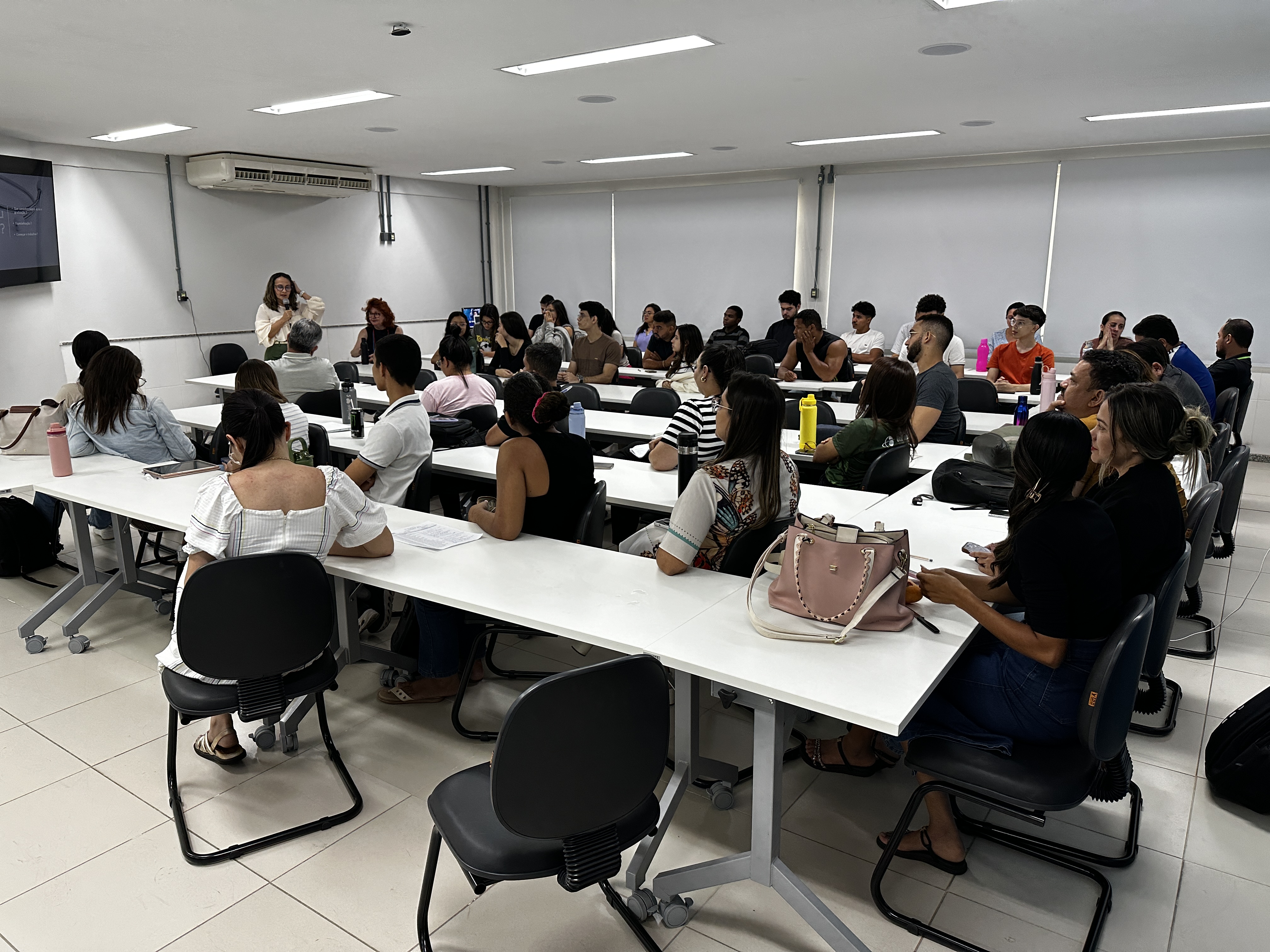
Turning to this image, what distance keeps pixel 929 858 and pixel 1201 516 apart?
5.28 feet


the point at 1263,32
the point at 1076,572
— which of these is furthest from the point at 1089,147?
the point at 1076,572

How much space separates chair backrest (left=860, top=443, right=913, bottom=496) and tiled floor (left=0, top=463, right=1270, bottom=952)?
1147 millimetres

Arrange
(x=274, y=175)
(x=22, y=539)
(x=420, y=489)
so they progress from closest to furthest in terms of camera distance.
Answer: (x=420, y=489) < (x=22, y=539) < (x=274, y=175)

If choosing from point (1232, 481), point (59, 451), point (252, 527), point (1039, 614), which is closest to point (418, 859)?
point (252, 527)

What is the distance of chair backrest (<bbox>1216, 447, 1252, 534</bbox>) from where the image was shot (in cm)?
391

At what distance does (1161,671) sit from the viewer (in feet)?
9.37

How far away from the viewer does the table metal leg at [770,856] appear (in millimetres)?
1987

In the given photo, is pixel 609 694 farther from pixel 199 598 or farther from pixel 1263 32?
pixel 1263 32

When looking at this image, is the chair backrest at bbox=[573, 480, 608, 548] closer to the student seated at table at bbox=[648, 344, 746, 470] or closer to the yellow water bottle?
the student seated at table at bbox=[648, 344, 746, 470]

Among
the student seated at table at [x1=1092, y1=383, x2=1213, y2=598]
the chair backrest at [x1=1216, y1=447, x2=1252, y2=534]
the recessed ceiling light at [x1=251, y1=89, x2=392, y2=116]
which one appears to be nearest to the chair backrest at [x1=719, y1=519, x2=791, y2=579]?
the student seated at table at [x1=1092, y1=383, x2=1213, y2=598]

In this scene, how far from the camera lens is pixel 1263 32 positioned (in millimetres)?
3824

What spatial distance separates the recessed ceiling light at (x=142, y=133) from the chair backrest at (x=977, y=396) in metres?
6.08

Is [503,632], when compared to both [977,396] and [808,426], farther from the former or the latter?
[977,396]

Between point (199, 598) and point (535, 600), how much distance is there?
879 millimetres
